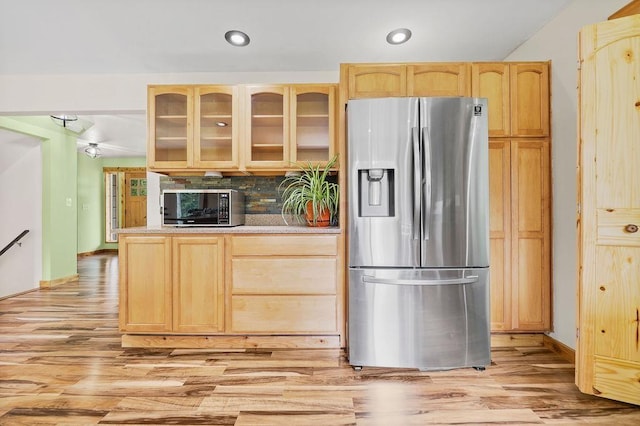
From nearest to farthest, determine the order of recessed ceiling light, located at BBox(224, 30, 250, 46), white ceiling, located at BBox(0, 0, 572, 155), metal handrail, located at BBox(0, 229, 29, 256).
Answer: white ceiling, located at BBox(0, 0, 572, 155) → recessed ceiling light, located at BBox(224, 30, 250, 46) → metal handrail, located at BBox(0, 229, 29, 256)

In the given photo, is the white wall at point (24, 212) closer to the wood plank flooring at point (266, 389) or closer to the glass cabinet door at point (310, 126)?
the wood plank flooring at point (266, 389)

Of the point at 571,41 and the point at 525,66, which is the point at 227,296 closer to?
the point at 525,66

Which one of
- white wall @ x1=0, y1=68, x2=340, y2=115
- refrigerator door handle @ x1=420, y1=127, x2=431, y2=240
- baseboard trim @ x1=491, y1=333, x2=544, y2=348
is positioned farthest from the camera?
white wall @ x1=0, y1=68, x2=340, y2=115

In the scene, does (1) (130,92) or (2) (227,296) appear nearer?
(2) (227,296)

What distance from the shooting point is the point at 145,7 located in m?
2.36

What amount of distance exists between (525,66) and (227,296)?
280 cm

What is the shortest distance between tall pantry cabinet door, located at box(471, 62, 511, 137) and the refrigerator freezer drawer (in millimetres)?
1106

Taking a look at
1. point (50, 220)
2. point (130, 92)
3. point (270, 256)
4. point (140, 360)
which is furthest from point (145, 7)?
point (50, 220)

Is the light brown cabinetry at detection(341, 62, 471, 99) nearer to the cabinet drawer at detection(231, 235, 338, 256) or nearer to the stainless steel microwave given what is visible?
the cabinet drawer at detection(231, 235, 338, 256)

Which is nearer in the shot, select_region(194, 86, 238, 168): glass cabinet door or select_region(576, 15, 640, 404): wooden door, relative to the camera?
select_region(576, 15, 640, 404): wooden door

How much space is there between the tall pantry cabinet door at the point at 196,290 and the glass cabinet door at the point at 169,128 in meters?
0.80

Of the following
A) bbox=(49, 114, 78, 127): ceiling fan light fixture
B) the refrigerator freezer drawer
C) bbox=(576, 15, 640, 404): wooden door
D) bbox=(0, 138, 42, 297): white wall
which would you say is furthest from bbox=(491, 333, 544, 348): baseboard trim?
bbox=(49, 114, 78, 127): ceiling fan light fixture

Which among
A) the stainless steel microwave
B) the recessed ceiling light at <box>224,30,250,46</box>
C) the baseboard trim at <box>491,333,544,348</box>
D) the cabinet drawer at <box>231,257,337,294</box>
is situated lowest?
the baseboard trim at <box>491,333,544,348</box>

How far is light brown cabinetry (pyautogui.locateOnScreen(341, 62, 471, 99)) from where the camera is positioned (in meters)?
2.46
